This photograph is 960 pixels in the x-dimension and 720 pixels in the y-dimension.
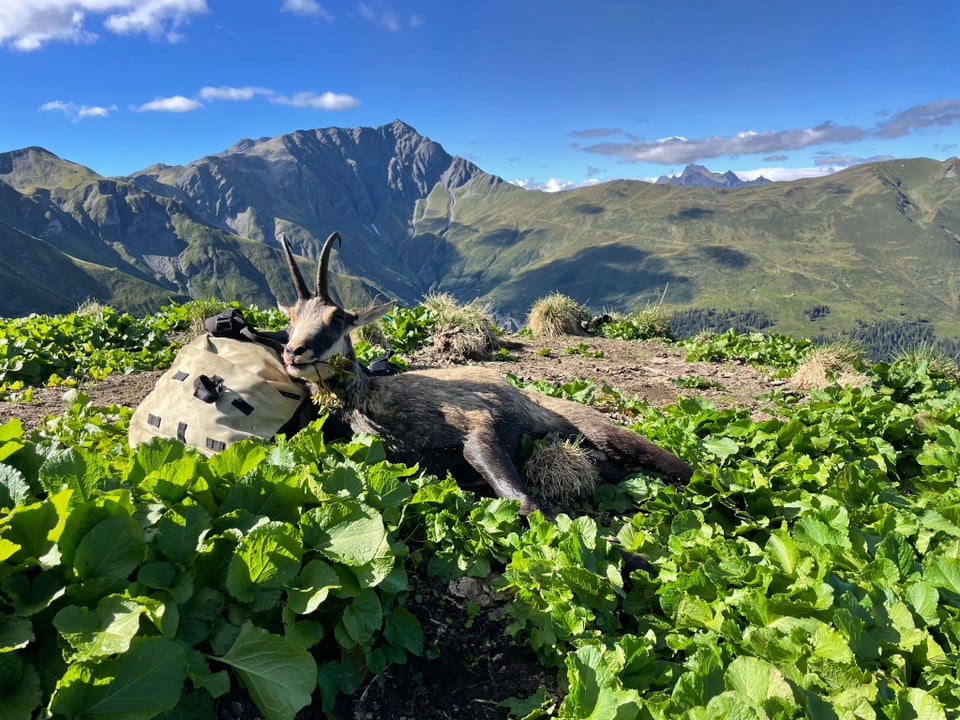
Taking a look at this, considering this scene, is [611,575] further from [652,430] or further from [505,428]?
[652,430]

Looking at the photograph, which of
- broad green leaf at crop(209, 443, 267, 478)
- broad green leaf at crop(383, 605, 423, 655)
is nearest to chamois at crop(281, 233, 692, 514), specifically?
broad green leaf at crop(383, 605, 423, 655)

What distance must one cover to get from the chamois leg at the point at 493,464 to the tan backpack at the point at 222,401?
6.81 ft

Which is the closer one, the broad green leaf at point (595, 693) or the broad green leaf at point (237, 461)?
the broad green leaf at point (595, 693)

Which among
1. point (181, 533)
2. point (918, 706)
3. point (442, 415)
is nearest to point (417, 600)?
point (181, 533)

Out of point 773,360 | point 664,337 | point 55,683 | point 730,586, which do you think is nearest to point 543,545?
point 730,586

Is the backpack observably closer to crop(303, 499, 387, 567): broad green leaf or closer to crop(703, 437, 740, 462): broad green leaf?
crop(303, 499, 387, 567): broad green leaf

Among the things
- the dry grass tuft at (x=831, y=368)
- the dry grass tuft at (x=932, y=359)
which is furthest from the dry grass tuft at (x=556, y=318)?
the dry grass tuft at (x=932, y=359)

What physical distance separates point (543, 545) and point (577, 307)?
17227 millimetres

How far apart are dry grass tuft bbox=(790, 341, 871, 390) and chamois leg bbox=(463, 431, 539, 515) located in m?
8.06

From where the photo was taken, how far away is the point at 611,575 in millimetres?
3719

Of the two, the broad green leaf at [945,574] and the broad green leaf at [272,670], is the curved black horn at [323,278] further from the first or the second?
the broad green leaf at [945,574]

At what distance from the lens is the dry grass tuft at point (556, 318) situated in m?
19.5

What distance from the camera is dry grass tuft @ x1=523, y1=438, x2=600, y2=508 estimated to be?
6.71 m

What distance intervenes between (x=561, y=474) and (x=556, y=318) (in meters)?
13.3
